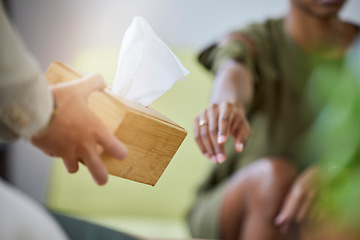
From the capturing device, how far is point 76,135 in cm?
25

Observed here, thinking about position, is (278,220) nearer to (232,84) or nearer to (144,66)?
(232,84)

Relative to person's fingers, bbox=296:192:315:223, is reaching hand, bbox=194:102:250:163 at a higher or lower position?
higher

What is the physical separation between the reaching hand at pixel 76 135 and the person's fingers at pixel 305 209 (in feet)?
1.42

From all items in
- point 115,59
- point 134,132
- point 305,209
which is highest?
point 134,132

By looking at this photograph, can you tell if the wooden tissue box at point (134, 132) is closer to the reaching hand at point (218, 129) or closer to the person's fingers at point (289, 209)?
the reaching hand at point (218, 129)

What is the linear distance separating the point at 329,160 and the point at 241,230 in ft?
0.54

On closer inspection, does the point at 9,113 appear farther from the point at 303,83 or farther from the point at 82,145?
the point at 303,83

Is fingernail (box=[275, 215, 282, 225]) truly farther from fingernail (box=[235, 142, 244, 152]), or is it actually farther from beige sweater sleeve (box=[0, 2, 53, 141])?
beige sweater sleeve (box=[0, 2, 53, 141])

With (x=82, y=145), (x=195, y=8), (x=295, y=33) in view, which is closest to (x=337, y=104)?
(x=295, y=33)

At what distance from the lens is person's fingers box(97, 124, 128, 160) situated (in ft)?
0.85

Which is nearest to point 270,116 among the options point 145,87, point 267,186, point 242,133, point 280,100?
point 280,100

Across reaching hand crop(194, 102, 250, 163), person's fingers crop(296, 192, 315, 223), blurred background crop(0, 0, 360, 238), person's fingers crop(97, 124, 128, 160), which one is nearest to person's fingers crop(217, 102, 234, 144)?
reaching hand crop(194, 102, 250, 163)

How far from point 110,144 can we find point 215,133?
0.17 m

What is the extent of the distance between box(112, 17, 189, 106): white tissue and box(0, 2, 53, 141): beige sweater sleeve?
0.09 meters
